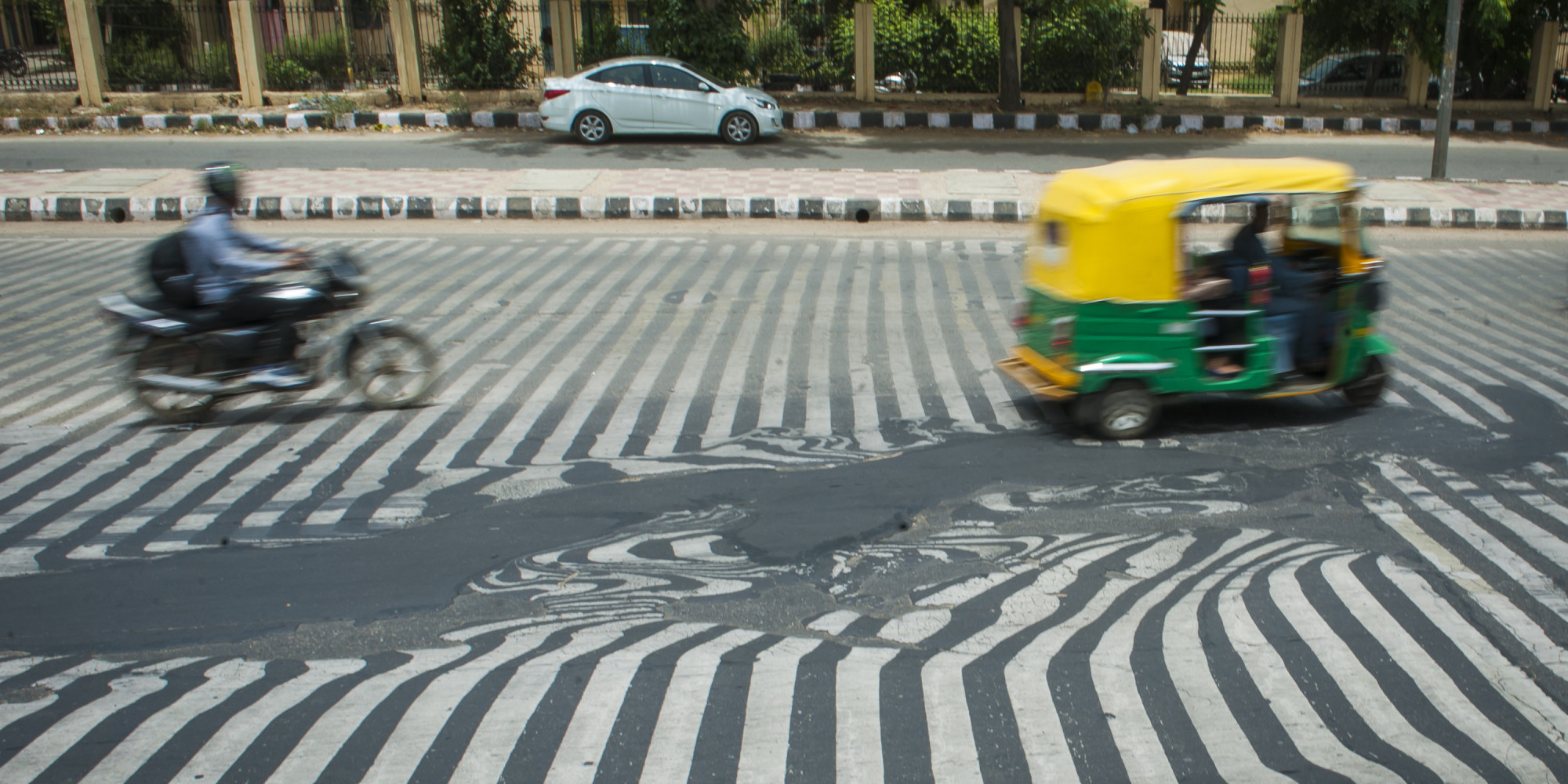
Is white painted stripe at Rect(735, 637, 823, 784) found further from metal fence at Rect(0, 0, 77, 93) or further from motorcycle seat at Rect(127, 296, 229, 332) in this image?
metal fence at Rect(0, 0, 77, 93)

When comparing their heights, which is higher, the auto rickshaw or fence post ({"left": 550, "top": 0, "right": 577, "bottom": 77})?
fence post ({"left": 550, "top": 0, "right": 577, "bottom": 77})

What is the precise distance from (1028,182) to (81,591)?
1348 centimetres

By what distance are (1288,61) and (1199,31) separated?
1982mm

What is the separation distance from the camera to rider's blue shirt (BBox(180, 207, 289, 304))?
6875 mm

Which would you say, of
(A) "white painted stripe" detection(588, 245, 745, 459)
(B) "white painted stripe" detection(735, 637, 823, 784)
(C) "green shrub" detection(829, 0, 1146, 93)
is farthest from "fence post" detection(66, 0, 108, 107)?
(B) "white painted stripe" detection(735, 637, 823, 784)

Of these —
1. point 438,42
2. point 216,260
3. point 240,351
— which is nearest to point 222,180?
point 216,260

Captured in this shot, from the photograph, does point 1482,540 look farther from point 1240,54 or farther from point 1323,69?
point 1323,69

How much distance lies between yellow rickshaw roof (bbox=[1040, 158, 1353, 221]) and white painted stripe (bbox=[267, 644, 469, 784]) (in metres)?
4.13

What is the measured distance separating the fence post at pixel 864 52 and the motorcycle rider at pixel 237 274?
728 inches

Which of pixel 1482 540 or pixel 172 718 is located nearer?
pixel 172 718

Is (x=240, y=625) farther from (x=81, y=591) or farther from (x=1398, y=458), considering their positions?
(x=1398, y=458)

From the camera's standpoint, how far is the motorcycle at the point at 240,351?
7.00 meters

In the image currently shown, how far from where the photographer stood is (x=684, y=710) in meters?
3.97

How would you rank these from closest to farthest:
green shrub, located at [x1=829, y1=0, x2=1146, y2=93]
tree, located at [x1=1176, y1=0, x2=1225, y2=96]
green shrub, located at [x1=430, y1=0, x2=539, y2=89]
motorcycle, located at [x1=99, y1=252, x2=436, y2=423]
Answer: motorcycle, located at [x1=99, y1=252, x2=436, y2=423] < tree, located at [x1=1176, y1=0, x2=1225, y2=96] < green shrub, located at [x1=430, y1=0, x2=539, y2=89] < green shrub, located at [x1=829, y1=0, x2=1146, y2=93]
